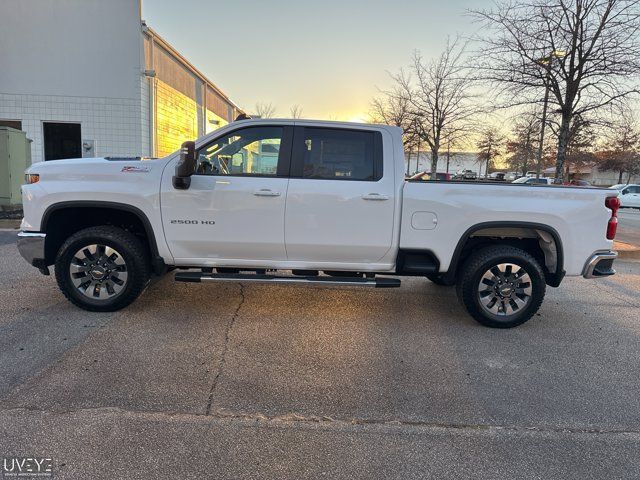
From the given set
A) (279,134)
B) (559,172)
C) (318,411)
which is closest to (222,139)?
(279,134)

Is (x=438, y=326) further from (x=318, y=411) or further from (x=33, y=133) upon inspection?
(x=33, y=133)

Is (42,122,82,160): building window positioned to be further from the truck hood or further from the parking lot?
the truck hood

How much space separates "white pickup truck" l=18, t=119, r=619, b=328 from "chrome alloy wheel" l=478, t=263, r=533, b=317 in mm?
11

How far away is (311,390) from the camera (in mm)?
3248

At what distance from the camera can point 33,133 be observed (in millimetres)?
14656

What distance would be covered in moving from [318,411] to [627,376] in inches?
106

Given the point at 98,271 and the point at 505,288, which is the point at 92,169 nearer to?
the point at 98,271

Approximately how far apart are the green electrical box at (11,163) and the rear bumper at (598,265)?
13.4 meters

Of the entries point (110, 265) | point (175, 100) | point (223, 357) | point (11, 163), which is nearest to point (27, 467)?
point (223, 357)

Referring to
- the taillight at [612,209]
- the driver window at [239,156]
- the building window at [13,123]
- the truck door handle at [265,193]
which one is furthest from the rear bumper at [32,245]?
the building window at [13,123]

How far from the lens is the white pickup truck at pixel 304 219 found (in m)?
4.44

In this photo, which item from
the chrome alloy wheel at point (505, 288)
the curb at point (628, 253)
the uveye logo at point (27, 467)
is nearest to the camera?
the uveye logo at point (27, 467)

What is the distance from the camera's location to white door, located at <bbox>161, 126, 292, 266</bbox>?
443cm

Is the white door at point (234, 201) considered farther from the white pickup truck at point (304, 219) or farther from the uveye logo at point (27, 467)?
the uveye logo at point (27, 467)
